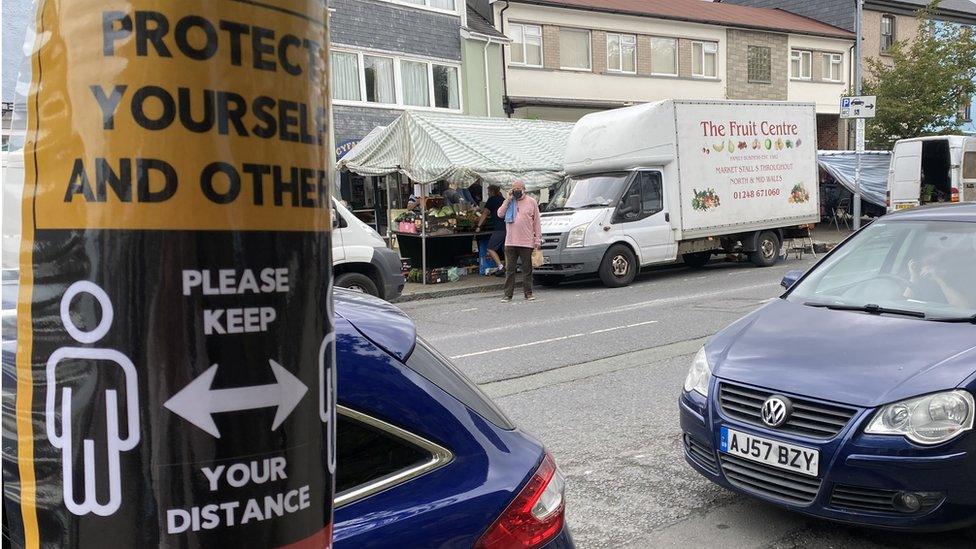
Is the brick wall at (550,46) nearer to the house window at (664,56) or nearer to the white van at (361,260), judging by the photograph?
the house window at (664,56)

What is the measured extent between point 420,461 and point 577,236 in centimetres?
1213

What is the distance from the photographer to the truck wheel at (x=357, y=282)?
34.4ft

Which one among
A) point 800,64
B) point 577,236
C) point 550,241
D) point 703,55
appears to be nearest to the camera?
point 577,236

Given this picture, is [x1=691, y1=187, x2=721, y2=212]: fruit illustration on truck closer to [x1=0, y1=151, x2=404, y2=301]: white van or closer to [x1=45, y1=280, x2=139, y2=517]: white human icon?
[x1=0, y1=151, x2=404, y2=301]: white van

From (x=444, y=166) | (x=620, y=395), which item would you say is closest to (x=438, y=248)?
(x=444, y=166)

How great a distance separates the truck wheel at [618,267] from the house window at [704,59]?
1900 centimetres

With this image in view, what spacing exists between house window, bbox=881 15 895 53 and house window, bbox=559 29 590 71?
59.4 feet

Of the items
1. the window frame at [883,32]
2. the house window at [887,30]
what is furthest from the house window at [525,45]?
the house window at [887,30]

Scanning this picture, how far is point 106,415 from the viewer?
40.1 inches

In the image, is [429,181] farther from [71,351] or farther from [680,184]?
[71,351]

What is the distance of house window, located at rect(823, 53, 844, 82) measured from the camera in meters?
35.5

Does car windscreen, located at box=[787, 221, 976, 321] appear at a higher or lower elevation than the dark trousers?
higher

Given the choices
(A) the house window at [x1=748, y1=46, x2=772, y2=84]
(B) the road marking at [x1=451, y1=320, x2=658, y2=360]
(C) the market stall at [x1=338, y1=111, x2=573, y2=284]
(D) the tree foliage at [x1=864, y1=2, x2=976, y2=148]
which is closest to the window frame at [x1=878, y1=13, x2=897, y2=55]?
(A) the house window at [x1=748, y1=46, x2=772, y2=84]

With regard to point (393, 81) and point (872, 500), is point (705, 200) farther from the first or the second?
point (872, 500)
